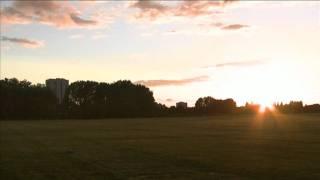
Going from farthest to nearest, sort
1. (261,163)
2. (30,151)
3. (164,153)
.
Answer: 1. (30,151)
2. (164,153)
3. (261,163)

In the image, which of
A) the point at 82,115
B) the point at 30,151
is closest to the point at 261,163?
the point at 30,151

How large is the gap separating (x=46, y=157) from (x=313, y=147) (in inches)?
673

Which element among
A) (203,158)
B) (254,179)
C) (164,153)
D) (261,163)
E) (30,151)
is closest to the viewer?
(254,179)

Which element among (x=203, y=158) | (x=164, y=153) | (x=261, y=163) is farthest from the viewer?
(x=164, y=153)

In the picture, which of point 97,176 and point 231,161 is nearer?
point 97,176

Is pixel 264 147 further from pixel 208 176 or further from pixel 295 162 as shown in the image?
pixel 208 176

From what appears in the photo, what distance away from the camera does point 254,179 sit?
24156 millimetres

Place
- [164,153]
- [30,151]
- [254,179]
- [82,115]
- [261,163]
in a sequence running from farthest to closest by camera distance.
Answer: [82,115] → [30,151] → [164,153] → [261,163] → [254,179]

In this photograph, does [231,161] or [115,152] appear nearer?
[231,161]

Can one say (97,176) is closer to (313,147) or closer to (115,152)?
(115,152)

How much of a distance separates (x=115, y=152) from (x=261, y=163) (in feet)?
35.5

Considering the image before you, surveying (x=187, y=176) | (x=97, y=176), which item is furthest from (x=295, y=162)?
(x=97, y=176)

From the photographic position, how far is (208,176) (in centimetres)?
2514

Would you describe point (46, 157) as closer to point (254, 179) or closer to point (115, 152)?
Result: point (115, 152)
